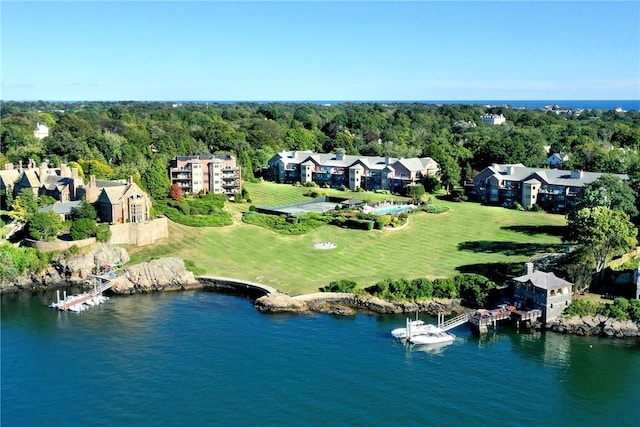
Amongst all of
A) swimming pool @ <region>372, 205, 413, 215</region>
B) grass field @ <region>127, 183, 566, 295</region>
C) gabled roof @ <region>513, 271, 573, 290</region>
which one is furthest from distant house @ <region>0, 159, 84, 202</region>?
gabled roof @ <region>513, 271, 573, 290</region>

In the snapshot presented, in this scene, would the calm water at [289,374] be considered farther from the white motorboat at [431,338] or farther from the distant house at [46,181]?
the distant house at [46,181]

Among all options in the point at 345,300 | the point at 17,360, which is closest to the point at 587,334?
the point at 345,300

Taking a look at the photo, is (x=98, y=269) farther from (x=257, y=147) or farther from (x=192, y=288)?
(x=257, y=147)

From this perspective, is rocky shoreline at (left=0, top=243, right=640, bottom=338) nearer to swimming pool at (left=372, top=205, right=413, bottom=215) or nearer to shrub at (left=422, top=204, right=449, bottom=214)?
swimming pool at (left=372, top=205, right=413, bottom=215)

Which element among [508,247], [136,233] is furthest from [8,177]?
[508,247]

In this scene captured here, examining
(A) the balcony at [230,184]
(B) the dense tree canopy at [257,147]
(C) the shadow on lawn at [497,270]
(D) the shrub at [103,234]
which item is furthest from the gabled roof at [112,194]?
(C) the shadow on lawn at [497,270]

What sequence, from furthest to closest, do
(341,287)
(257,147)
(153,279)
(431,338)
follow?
(257,147) → (153,279) → (341,287) → (431,338)

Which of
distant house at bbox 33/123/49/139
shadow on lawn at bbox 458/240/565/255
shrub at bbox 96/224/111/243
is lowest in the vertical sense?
shadow on lawn at bbox 458/240/565/255

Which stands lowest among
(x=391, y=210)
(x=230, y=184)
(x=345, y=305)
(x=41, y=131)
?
(x=345, y=305)
